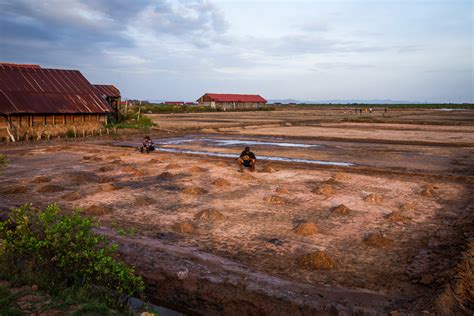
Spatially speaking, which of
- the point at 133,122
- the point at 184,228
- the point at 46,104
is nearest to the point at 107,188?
the point at 184,228

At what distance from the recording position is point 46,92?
29781 mm

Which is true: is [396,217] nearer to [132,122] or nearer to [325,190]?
[325,190]

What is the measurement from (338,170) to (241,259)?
410 inches

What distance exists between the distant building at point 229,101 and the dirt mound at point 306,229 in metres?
90.6

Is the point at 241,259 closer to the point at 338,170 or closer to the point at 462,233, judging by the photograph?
the point at 462,233

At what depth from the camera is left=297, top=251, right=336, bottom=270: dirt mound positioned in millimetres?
6879

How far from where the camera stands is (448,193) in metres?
12.6

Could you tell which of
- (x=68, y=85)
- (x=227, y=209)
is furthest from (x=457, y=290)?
(x=68, y=85)

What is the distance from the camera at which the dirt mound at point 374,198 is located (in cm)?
1152

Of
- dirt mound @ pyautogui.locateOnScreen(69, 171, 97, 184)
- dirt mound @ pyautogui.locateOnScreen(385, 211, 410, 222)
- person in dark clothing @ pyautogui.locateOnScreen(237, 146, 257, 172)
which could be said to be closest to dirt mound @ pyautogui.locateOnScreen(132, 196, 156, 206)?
dirt mound @ pyautogui.locateOnScreen(69, 171, 97, 184)

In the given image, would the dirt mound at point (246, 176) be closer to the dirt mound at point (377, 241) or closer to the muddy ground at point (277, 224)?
the muddy ground at point (277, 224)

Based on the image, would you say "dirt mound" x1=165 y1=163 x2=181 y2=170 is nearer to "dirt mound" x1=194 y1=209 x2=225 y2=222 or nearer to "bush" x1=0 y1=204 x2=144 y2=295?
"dirt mound" x1=194 y1=209 x2=225 y2=222

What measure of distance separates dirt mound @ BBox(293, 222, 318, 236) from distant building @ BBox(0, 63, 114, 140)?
23.1 metres

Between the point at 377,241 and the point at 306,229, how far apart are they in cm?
150
